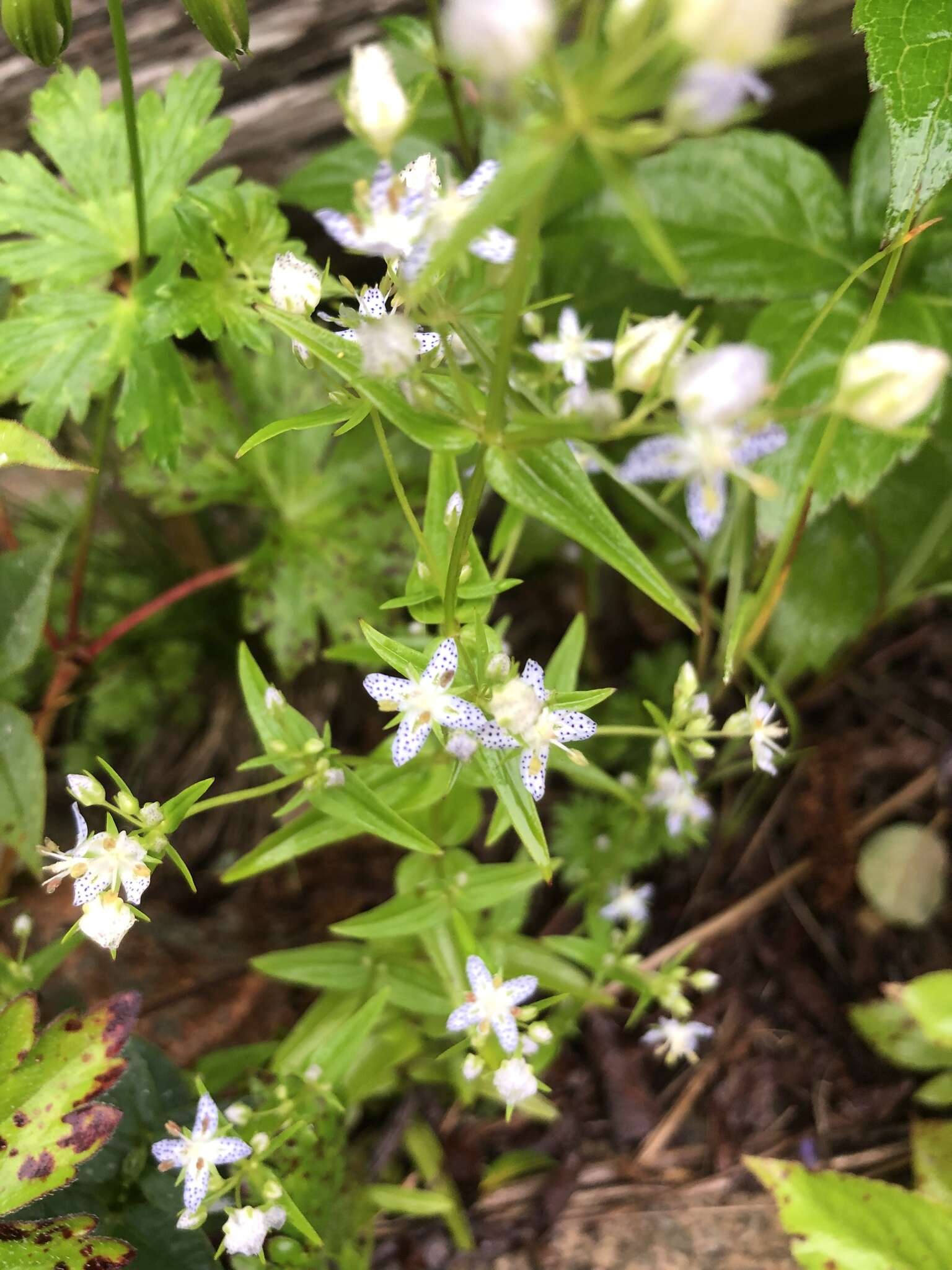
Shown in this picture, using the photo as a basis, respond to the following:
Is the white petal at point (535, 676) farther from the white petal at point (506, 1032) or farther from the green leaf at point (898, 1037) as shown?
the green leaf at point (898, 1037)

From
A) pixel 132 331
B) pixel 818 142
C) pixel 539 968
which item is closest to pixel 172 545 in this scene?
pixel 132 331

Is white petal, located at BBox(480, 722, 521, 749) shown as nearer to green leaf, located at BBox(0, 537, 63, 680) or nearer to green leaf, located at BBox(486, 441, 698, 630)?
green leaf, located at BBox(486, 441, 698, 630)

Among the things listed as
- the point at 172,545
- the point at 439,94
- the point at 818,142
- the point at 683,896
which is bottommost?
the point at 683,896

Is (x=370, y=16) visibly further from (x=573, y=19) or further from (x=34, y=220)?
(x=34, y=220)

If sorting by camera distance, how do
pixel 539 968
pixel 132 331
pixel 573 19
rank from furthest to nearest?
pixel 573 19 → pixel 539 968 → pixel 132 331

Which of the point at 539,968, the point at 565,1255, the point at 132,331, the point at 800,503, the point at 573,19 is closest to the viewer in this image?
the point at 800,503
